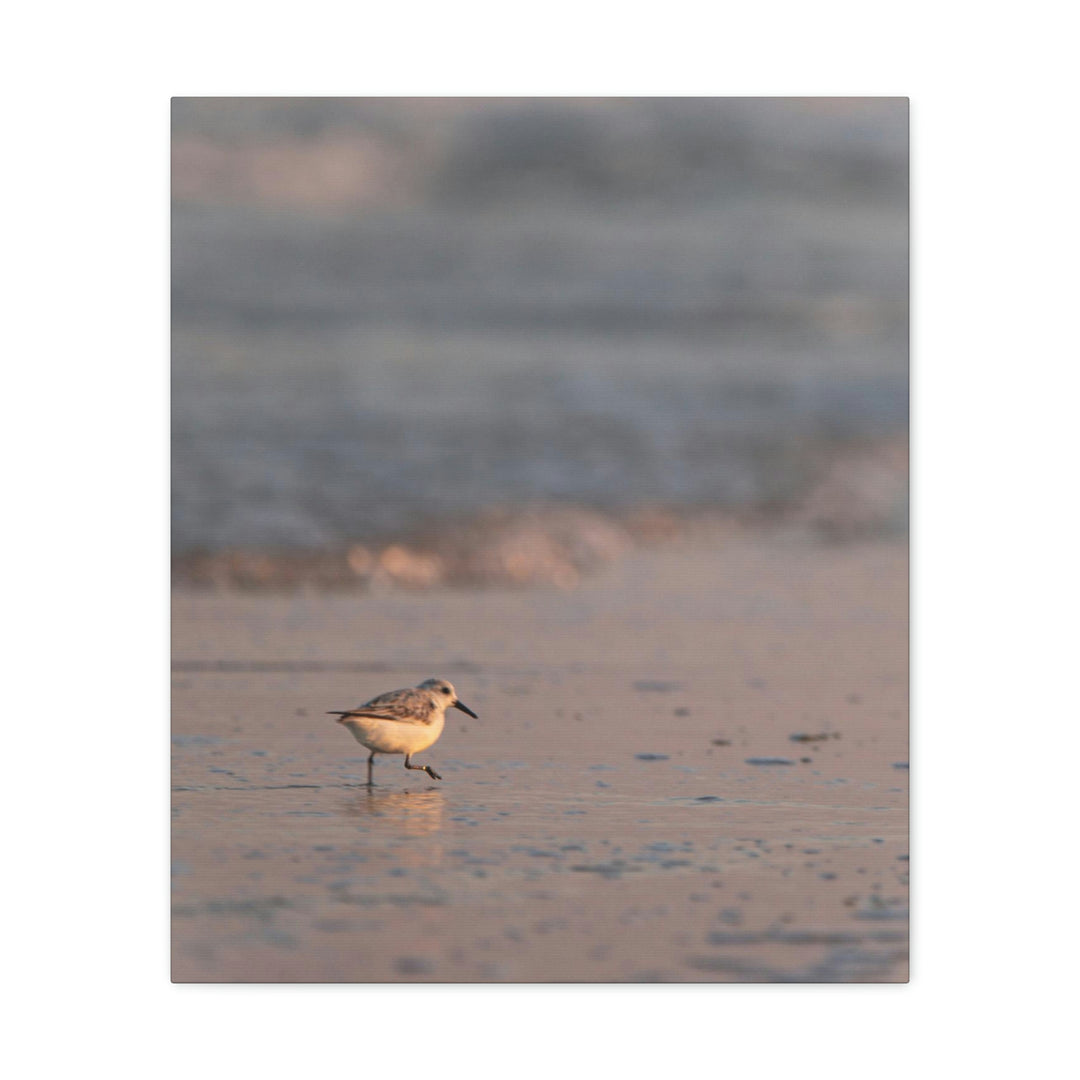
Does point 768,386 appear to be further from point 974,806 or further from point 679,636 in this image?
point 974,806

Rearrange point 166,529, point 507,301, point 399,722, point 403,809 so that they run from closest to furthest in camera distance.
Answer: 1. point 403,809
2. point 399,722
3. point 166,529
4. point 507,301

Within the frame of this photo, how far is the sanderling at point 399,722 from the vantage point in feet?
13.7

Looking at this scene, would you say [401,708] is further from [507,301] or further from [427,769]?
[507,301]

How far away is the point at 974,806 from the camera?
424 centimetres

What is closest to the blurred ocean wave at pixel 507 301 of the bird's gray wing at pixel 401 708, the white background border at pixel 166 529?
the white background border at pixel 166 529

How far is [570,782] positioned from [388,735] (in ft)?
1.72

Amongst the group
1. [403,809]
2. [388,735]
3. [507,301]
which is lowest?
[403,809]

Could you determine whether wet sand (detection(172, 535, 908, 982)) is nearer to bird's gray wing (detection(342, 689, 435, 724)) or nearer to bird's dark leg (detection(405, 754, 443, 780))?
bird's dark leg (detection(405, 754, 443, 780))

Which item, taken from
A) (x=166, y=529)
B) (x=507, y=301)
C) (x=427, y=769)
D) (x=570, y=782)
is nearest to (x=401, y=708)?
(x=427, y=769)

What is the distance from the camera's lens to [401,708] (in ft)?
13.8

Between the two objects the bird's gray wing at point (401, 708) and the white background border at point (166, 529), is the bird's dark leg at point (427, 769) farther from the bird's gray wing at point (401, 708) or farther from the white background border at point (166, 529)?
the white background border at point (166, 529)

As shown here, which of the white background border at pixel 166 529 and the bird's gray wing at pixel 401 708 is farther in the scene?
Result: the bird's gray wing at pixel 401 708

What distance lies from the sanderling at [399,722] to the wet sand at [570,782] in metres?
0.11

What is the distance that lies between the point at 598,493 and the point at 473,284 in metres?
0.89
